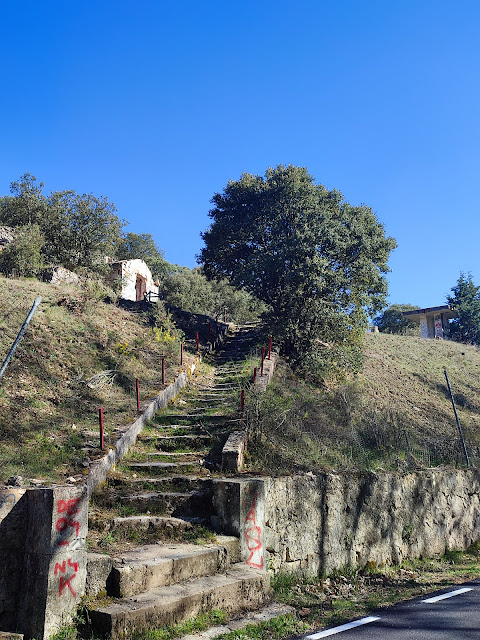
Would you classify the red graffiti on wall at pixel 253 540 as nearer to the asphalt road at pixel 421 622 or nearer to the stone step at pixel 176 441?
the asphalt road at pixel 421 622

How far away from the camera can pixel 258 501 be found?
661 cm

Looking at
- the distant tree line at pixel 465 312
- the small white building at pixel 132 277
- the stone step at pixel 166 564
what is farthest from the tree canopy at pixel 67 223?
the distant tree line at pixel 465 312

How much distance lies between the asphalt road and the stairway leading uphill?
1.09 meters

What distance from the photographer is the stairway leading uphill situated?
4738mm

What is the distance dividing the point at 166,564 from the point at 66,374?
5837 millimetres

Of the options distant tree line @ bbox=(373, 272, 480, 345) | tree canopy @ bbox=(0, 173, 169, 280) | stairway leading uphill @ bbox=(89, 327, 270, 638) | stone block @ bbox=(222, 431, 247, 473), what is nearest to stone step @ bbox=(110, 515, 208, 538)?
stairway leading uphill @ bbox=(89, 327, 270, 638)

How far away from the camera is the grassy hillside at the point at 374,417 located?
29.2 feet

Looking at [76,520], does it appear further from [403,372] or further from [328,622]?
[403,372]

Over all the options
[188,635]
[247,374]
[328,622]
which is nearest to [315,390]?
[247,374]

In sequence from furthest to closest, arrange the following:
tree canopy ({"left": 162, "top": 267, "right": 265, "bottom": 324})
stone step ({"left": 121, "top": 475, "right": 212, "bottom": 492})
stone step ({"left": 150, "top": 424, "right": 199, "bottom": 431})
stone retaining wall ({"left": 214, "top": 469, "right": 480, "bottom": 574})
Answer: tree canopy ({"left": 162, "top": 267, "right": 265, "bottom": 324}) → stone step ({"left": 150, "top": 424, "right": 199, "bottom": 431}) → stone step ({"left": 121, "top": 475, "right": 212, "bottom": 492}) → stone retaining wall ({"left": 214, "top": 469, "right": 480, "bottom": 574})

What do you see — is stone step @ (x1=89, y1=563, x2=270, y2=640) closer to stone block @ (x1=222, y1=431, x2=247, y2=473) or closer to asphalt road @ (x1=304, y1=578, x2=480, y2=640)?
asphalt road @ (x1=304, y1=578, x2=480, y2=640)

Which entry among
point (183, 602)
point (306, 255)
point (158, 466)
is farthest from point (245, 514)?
point (306, 255)

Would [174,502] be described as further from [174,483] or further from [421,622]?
[421,622]

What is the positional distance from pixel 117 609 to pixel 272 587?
8.53ft
